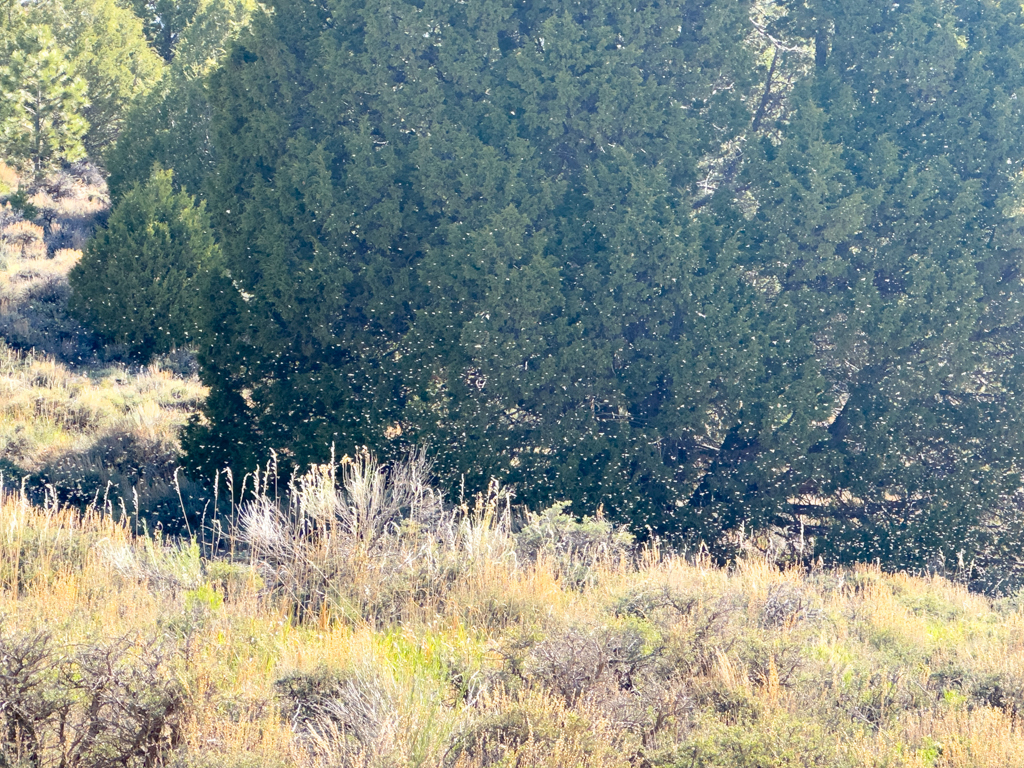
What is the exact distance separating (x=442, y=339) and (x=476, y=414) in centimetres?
73

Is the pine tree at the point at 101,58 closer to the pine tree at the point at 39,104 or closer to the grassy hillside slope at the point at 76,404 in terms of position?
the pine tree at the point at 39,104

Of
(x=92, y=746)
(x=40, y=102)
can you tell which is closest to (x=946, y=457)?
(x=92, y=746)

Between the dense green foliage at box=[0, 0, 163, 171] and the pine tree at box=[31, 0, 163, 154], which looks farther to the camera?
the pine tree at box=[31, 0, 163, 154]

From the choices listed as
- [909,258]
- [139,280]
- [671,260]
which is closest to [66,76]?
[139,280]

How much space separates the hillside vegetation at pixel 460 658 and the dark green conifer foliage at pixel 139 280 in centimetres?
877

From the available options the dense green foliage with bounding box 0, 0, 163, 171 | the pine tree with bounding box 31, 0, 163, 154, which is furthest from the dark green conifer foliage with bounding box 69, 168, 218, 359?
the pine tree with bounding box 31, 0, 163, 154

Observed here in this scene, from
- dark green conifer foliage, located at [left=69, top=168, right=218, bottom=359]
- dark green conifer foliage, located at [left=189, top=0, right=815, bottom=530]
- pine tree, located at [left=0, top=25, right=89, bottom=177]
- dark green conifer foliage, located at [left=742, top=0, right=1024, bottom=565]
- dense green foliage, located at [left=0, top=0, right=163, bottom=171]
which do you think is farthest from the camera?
dense green foliage, located at [left=0, top=0, right=163, bottom=171]

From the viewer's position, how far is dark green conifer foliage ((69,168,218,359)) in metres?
15.1

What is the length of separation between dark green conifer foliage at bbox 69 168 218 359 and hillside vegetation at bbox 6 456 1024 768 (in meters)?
8.77

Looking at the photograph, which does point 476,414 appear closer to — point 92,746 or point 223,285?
point 223,285

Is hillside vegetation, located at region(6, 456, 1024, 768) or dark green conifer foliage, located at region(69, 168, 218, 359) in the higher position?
dark green conifer foliage, located at region(69, 168, 218, 359)

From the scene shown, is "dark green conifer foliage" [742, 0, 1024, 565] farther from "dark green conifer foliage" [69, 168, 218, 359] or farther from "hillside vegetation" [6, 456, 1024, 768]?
"dark green conifer foliage" [69, 168, 218, 359]

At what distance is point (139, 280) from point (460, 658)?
12.4m

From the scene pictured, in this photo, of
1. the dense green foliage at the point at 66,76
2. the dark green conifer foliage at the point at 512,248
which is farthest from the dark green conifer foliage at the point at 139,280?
the dense green foliage at the point at 66,76
